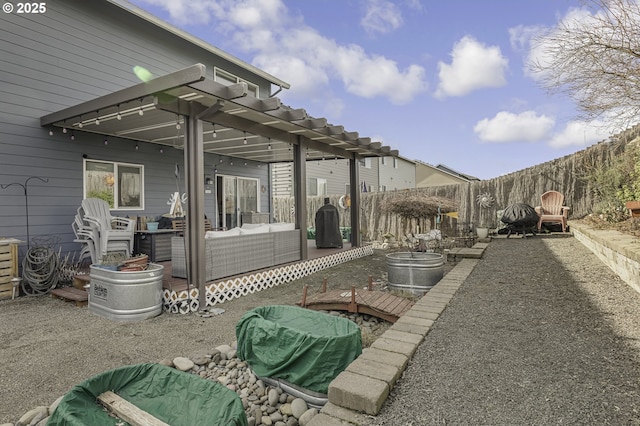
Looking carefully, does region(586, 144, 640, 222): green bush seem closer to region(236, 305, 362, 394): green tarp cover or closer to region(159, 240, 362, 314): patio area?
region(159, 240, 362, 314): patio area

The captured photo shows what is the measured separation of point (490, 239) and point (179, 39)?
915 cm

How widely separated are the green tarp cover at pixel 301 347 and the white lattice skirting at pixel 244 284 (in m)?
2.05

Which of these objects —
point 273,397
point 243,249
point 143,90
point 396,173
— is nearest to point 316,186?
point 396,173

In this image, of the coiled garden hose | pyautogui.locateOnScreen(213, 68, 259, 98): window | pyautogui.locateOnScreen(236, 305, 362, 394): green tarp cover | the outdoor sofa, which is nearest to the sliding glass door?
pyautogui.locateOnScreen(213, 68, 259, 98): window

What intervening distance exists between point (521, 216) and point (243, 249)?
22.8 ft

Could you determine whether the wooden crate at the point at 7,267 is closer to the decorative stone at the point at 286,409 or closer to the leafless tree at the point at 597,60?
the decorative stone at the point at 286,409

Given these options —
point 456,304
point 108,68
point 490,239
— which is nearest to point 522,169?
point 490,239

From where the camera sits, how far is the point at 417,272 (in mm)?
5008

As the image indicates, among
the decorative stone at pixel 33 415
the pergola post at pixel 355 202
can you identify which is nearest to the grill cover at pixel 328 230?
the pergola post at pixel 355 202

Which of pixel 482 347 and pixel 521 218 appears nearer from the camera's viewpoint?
pixel 482 347

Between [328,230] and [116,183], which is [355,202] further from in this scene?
[116,183]

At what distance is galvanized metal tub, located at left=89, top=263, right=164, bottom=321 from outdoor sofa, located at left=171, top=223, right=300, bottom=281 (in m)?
0.69

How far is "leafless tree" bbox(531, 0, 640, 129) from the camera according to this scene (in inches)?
156

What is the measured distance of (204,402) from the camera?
2059 mm
